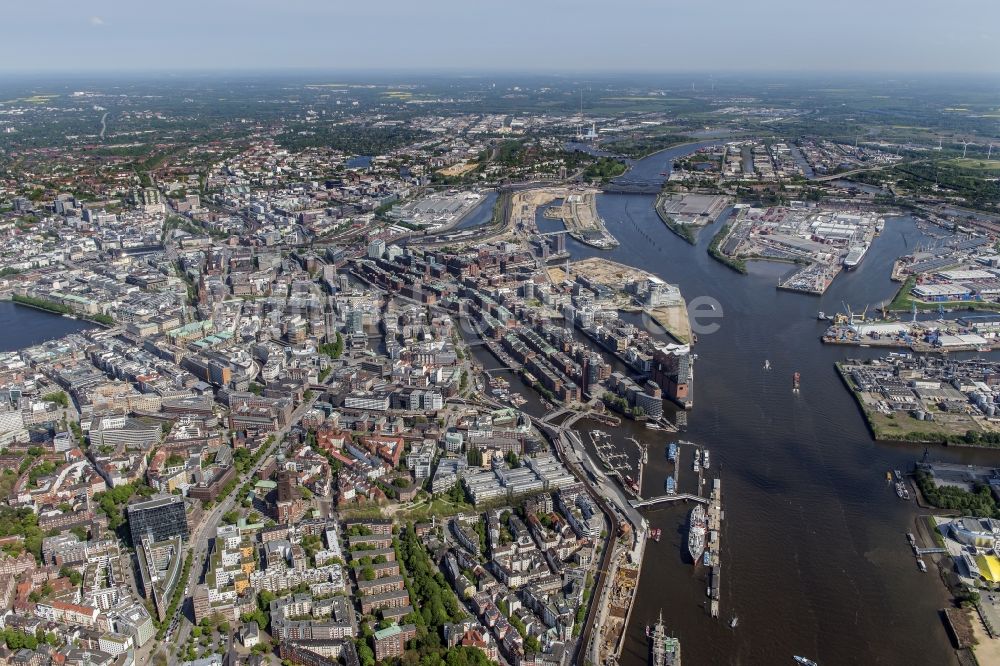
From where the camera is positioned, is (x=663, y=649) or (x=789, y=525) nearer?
(x=663, y=649)

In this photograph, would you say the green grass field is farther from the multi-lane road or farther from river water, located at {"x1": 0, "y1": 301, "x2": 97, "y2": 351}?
river water, located at {"x1": 0, "y1": 301, "x2": 97, "y2": 351}

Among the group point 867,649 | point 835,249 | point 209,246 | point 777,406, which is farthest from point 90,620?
point 835,249

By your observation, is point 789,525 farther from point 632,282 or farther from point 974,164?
point 974,164

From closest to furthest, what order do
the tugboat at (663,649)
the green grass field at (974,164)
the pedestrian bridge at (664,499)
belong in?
1. the tugboat at (663,649)
2. the pedestrian bridge at (664,499)
3. the green grass field at (974,164)

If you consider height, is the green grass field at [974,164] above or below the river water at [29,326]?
above

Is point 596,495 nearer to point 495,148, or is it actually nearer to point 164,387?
point 164,387

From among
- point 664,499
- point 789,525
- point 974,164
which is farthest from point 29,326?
point 974,164

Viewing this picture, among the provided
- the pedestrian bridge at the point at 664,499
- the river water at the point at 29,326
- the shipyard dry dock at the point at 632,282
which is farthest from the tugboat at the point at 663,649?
the river water at the point at 29,326

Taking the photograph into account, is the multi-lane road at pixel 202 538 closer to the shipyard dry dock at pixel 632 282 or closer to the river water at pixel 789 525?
the river water at pixel 789 525
